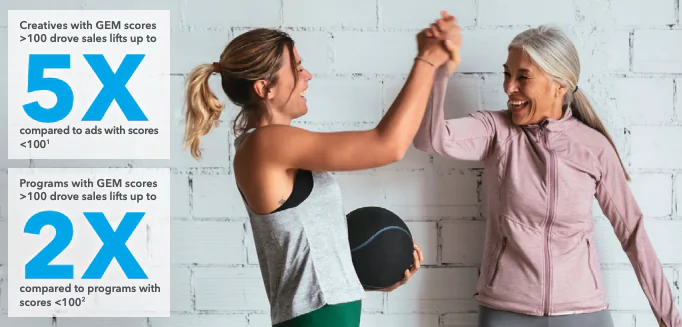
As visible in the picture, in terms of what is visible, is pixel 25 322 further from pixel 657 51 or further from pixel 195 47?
pixel 657 51

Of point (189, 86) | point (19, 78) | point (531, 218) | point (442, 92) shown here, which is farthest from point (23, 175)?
point (531, 218)

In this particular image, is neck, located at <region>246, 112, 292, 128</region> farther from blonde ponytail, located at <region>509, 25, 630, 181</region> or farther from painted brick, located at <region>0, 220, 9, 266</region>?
painted brick, located at <region>0, 220, 9, 266</region>

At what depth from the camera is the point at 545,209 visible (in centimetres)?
206

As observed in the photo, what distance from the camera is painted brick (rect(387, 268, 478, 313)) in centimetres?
237

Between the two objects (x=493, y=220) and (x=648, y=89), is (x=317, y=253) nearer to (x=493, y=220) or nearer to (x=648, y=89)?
(x=493, y=220)

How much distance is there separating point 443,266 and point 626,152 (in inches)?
26.8

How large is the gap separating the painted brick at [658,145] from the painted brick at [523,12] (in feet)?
1.40

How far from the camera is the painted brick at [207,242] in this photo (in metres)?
2.37

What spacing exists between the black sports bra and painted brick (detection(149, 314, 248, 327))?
0.92m

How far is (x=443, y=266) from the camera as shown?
2363 mm

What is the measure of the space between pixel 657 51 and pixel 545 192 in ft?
2.12

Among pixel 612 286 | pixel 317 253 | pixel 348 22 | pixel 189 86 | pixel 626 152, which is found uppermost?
pixel 348 22

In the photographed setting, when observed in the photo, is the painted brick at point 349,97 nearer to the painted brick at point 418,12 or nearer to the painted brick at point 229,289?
the painted brick at point 418,12

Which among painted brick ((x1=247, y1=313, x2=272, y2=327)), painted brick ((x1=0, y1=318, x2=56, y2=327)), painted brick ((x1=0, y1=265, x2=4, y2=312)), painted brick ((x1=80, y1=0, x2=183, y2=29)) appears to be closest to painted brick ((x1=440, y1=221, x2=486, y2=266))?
painted brick ((x1=247, y1=313, x2=272, y2=327))
